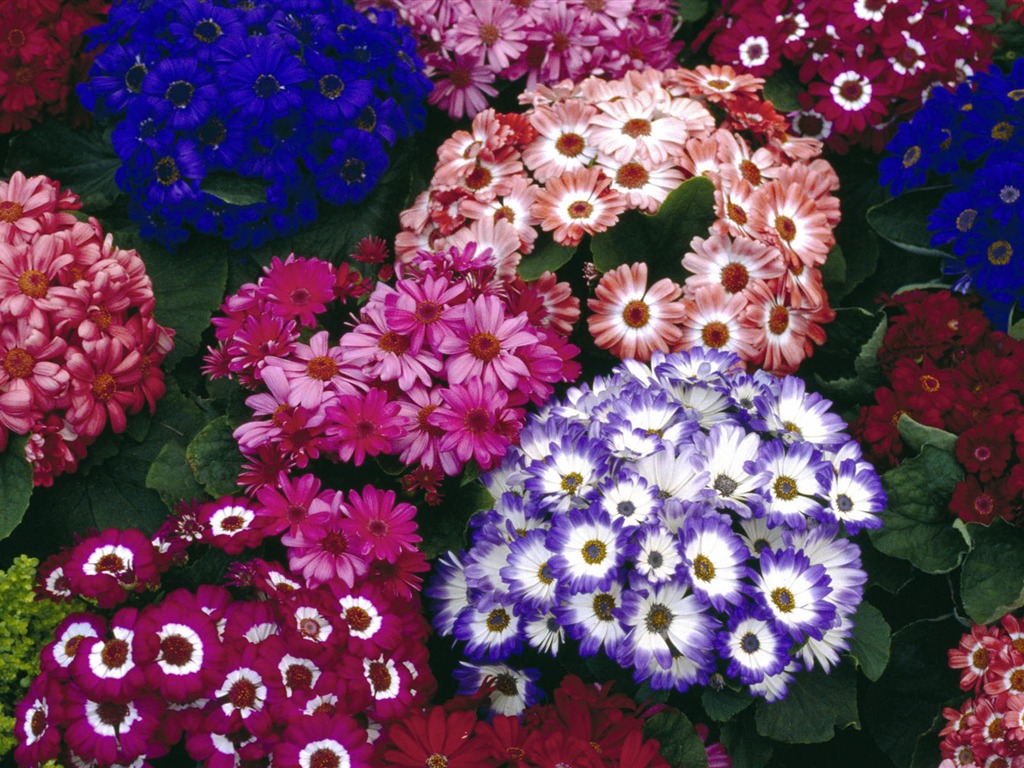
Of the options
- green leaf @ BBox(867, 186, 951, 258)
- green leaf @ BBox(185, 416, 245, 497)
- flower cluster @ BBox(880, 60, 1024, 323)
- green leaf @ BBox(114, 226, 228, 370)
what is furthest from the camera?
green leaf @ BBox(867, 186, 951, 258)

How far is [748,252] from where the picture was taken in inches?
88.5

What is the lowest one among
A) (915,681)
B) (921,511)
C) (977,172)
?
(915,681)

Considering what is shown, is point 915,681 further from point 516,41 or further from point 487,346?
point 516,41

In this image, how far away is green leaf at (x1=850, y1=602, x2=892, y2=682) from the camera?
1.87 metres

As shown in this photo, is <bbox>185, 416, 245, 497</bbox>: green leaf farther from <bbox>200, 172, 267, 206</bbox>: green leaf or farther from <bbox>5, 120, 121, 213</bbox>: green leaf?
<bbox>5, 120, 121, 213</bbox>: green leaf

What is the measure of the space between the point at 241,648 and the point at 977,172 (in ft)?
6.18

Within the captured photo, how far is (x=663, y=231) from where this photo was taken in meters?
2.35

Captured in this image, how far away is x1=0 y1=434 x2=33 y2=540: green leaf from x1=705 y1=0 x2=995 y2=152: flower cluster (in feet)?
6.73

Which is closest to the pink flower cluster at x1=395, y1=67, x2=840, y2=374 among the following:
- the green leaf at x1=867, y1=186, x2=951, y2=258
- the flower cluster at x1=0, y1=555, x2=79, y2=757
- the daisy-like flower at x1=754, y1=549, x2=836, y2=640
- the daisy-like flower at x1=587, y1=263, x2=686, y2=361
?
the daisy-like flower at x1=587, y1=263, x2=686, y2=361

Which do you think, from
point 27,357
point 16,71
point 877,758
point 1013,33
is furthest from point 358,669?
point 1013,33

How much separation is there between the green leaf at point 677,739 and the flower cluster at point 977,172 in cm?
123

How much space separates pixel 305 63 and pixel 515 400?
1.00 metres

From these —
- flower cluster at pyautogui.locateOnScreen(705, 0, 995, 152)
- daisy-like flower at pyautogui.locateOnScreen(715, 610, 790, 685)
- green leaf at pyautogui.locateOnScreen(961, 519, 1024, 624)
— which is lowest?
green leaf at pyautogui.locateOnScreen(961, 519, 1024, 624)

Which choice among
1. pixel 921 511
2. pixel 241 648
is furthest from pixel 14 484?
pixel 921 511
